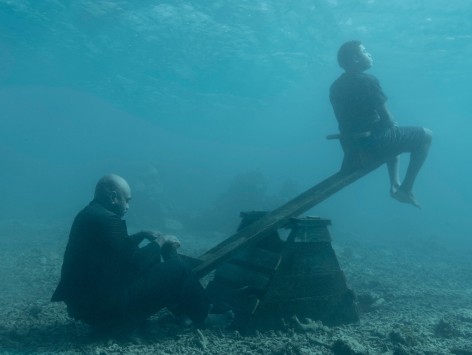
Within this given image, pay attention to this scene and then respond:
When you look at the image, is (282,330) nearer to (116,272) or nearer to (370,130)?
(116,272)

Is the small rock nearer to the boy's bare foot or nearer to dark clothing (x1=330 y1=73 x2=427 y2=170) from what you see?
dark clothing (x1=330 y1=73 x2=427 y2=170)

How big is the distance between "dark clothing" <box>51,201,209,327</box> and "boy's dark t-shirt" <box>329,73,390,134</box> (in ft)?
12.1

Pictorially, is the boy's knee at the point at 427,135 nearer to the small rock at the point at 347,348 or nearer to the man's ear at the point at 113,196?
the small rock at the point at 347,348

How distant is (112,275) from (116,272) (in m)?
0.05

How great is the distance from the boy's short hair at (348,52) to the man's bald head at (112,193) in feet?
13.9

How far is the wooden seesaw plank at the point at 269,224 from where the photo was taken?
5062 millimetres

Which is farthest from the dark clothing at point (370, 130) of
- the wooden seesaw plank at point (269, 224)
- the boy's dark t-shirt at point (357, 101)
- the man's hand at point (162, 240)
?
the man's hand at point (162, 240)

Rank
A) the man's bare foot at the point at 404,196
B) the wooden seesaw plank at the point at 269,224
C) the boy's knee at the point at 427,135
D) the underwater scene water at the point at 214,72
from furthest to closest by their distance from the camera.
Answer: the underwater scene water at the point at 214,72, the man's bare foot at the point at 404,196, the boy's knee at the point at 427,135, the wooden seesaw plank at the point at 269,224

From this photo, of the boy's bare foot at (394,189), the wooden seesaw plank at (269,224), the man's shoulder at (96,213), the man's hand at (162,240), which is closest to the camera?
the man's shoulder at (96,213)

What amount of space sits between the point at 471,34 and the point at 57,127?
10668cm

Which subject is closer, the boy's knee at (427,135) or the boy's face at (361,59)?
the boy's knee at (427,135)

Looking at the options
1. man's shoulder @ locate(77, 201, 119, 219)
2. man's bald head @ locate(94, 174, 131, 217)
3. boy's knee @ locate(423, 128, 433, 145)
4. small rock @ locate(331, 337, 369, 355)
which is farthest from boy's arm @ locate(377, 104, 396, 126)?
man's shoulder @ locate(77, 201, 119, 219)

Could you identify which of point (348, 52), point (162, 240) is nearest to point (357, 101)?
point (348, 52)

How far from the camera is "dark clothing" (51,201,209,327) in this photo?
430cm
